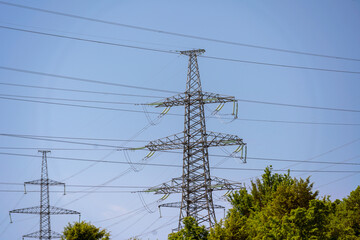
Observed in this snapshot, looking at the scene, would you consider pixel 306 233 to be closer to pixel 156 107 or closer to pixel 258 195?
pixel 258 195

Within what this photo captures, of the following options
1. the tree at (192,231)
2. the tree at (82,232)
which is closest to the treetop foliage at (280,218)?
the tree at (192,231)

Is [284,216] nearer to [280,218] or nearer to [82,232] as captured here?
[280,218]

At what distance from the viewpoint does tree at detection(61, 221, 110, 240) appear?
96.6 ft

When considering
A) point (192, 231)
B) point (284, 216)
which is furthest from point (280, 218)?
point (192, 231)

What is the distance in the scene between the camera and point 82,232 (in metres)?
29.6

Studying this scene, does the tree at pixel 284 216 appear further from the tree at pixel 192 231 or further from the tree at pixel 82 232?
the tree at pixel 82 232

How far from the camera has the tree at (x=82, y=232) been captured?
96.6ft

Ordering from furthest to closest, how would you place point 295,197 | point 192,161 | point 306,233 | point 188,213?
point 192,161 → point 188,213 → point 295,197 → point 306,233

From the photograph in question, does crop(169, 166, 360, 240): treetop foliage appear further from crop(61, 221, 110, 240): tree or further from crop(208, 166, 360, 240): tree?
crop(61, 221, 110, 240): tree

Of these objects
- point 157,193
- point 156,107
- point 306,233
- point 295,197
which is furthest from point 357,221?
point 156,107

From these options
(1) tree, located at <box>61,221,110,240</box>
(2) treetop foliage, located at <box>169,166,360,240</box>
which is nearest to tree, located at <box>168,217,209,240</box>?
(2) treetop foliage, located at <box>169,166,360,240</box>

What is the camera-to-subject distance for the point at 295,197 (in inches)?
893

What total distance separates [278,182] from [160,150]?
A: 36.2 feet

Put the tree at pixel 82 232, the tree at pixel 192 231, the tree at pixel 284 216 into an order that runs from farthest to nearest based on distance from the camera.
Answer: the tree at pixel 82 232 → the tree at pixel 192 231 → the tree at pixel 284 216
